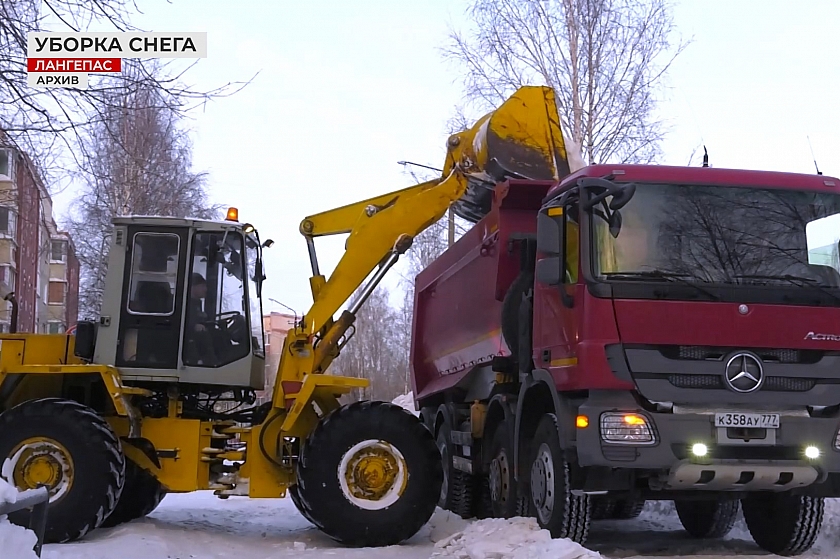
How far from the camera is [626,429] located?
6164 millimetres

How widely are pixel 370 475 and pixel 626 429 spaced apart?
2.70 metres

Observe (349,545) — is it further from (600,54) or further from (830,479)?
(600,54)

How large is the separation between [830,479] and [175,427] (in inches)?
216

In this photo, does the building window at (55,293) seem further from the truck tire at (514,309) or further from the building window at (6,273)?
the truck tire at (514,309)

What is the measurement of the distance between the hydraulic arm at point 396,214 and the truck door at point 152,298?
3.58ft

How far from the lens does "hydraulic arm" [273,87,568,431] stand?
852 cm

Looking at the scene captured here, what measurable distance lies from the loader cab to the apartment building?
990mm

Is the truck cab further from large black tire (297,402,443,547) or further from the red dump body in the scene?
large black tire (297,402,443,547)

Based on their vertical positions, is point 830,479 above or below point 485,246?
below

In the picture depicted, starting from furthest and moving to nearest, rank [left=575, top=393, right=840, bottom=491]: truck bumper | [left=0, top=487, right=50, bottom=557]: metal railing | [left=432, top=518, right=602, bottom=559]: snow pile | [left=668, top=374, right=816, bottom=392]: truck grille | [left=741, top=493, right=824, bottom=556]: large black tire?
1. [left=741, top=493, right=824, bottom=556]: large black tire
2. [left=668, top=374, right=816, bottom=392]: truck grille
3. [left=575, top=393, right=840, bottom=491]: truck bumper
4. [left=432, top=518, right=602, bottom=559]: snow pile
5. [left=0, top=487, right=50, bottom=557]: metal railing

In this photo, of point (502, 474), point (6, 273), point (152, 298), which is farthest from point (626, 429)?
point (6, 273)

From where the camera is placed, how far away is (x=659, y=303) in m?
6.32

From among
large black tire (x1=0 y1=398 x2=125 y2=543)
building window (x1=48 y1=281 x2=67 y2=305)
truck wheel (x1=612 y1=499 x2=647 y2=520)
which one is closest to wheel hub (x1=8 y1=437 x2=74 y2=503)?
large black tire (x1=0 y1=398 x2=125 y2=543)

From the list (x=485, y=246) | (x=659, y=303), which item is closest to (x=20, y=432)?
(x=485, y=246)
